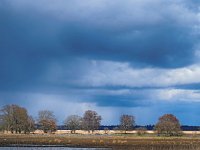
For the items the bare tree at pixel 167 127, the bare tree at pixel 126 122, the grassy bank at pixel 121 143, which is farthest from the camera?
the bare tree at pixel 126 122

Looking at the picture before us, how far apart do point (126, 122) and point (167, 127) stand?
40399 mm

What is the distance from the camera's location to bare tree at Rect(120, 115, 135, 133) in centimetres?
18020

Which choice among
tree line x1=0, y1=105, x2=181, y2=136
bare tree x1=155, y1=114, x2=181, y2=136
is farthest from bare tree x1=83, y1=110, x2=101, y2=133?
bare tree x1=155, y1=114, x2=181, y2=136

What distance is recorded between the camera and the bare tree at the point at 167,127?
142 meters

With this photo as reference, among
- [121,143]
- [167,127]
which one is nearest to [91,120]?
[167,127]

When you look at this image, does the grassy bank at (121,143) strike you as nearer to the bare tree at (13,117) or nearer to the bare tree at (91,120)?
the bare tree at (13,117)

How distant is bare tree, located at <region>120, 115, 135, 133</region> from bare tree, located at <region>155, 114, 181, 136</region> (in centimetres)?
3068

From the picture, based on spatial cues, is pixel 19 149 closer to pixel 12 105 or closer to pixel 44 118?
pixel 12 105

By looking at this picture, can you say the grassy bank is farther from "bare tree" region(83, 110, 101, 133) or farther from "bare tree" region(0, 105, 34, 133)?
"bare tree" region(83, 110, 101, 133)

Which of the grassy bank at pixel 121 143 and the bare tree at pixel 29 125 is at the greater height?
the bare tree at pixel 29 125

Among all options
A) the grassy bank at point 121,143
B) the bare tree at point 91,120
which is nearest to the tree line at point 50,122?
→ the bare tree at point 91,120

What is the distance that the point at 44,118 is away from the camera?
179625 mm

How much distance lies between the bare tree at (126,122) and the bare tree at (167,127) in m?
30.7

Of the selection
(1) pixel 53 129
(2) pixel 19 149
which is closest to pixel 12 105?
(1) pixel 53 129
